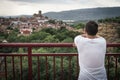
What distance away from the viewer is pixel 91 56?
7.97ft

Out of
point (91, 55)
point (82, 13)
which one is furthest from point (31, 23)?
point (91, 55)

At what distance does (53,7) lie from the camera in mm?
99875

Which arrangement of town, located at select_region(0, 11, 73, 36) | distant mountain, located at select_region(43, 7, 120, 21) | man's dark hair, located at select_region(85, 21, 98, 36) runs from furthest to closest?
distant mountain, located at select_region(43, 7, 120, 21) → town, located at select_region(0, 11, 73, 36) → man's dark hair, located at select_region(85, 21, 98, 36)

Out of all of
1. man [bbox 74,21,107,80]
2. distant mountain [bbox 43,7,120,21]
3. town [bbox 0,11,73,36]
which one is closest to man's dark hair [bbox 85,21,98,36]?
man [bbox 74,21,107,80]

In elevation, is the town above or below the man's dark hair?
below

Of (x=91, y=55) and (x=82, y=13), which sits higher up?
(x=91, y=55)

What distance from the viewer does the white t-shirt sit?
2.43 metres

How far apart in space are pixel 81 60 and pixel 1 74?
6.37 ft

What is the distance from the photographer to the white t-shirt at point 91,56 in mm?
2430

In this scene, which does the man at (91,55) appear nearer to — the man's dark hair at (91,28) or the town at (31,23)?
the man's dark hair at (91,28)

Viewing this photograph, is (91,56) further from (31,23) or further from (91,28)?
(31,23)

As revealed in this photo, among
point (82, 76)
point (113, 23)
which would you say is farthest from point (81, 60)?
point (113, 23)

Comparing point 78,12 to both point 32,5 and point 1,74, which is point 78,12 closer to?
point 32,5

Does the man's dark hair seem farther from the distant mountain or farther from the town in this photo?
the distant mountain
